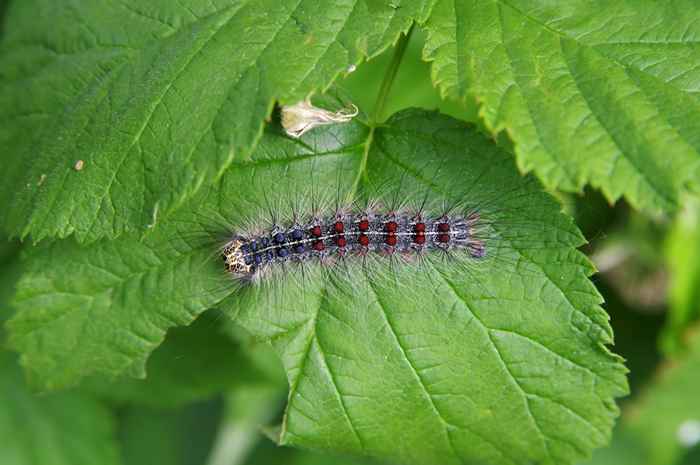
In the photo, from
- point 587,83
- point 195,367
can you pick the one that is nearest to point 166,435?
point 195,367

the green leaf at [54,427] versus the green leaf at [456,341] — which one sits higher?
the green leaf at [456,341]

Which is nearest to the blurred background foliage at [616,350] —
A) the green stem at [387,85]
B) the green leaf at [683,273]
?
the green leaf at [683,273]

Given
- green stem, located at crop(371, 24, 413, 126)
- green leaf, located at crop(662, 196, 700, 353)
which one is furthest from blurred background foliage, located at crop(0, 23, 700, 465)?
green stem, located at crop(371, 24, 413, 126)

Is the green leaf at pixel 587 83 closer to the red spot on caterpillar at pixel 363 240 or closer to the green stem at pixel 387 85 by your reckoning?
the green stem at pixel 387 85

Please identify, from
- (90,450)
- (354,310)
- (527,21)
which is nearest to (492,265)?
(354,310)

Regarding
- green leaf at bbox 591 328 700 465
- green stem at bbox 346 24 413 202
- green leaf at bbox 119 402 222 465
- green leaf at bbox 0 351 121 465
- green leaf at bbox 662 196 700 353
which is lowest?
green leaf at bbox 119 402 222 465

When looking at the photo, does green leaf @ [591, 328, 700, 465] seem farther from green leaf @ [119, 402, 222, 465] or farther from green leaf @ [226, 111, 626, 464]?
green leaf @ [119, 402, 222, 465]
